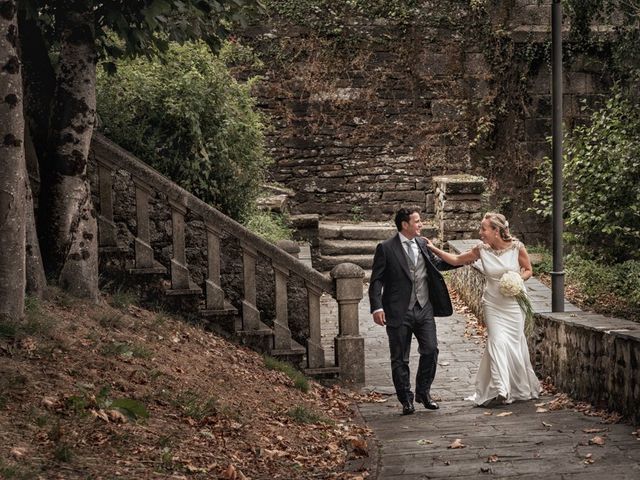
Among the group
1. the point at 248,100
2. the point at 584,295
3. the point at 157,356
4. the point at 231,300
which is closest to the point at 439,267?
the point at 231,300

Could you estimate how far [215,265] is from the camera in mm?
9781

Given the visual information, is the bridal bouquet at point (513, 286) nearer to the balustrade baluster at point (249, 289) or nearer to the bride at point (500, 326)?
the bride at point (500, 326)

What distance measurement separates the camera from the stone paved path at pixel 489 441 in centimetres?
657

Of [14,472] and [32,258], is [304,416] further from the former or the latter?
[14,472]

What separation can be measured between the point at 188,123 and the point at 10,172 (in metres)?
3.68

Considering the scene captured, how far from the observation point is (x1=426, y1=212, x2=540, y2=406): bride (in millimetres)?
9586

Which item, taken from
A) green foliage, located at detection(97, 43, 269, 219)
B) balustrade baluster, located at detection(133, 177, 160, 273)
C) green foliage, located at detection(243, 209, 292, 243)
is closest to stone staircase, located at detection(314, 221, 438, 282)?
green foliage, located at detection(243, 209, 292, 243)

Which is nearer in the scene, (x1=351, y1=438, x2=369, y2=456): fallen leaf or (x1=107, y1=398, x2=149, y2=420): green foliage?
(x1=107, y1=398, x2=149, y2=420): green foliage

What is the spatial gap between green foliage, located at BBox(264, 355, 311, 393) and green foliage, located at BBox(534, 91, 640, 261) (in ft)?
21.9

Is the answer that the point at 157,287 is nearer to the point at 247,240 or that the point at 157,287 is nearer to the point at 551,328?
the point at 247,240

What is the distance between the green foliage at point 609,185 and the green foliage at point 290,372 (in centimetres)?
668

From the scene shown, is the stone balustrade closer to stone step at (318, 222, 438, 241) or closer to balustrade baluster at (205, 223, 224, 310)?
balustrade baluster at (205, 223, 224, 310)

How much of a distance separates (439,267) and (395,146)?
10.1 meters

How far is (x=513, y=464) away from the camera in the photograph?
676 centimetres
